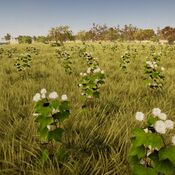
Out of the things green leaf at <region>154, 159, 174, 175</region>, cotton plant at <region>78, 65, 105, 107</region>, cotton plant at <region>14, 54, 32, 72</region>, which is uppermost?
green leaf at <region>154, 159, 174, 175</region>

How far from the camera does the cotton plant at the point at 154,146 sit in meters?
1.79

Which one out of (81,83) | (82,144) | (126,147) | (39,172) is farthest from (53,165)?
(81,83)

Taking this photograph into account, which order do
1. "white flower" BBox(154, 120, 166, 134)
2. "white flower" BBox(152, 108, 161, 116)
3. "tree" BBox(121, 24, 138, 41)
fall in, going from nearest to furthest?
1. "white flower" BBox(154, 120, 166, 134)
2. "white flower" BBox(152, 108, 161, 116)
3. "tree" BBox(121, 24, 138, 41)

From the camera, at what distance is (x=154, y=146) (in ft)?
5.89

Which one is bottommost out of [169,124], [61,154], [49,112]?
[61,154]

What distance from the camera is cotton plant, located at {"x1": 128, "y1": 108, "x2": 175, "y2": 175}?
5.89 feet

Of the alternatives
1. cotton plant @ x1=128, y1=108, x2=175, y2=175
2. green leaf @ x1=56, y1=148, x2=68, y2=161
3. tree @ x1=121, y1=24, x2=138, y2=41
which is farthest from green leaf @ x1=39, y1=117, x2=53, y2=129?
tree @ x1=121, y1=24, x2=138, y2=41

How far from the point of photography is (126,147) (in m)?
3.00

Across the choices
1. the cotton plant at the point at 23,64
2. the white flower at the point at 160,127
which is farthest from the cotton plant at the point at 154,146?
the cotton plant at the point at 23,64

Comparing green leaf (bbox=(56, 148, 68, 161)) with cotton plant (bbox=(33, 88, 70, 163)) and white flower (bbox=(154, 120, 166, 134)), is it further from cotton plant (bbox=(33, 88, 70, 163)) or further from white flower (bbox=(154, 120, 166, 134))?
white flower (bbox=(154, 120, 166, 134))

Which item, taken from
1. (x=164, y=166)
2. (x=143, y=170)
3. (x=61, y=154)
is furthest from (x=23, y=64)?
(x=164, y=166)

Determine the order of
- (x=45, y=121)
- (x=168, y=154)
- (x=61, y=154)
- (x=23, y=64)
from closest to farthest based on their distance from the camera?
(x=168, y=154)
(x=45, y=121)
(x=61, y=154)
(x=23, y=64)

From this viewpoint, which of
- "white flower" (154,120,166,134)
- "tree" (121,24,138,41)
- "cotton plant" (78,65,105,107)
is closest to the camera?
"white flower" (154,120,166,134)

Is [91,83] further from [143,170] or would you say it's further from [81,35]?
[81,35]
